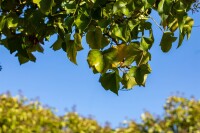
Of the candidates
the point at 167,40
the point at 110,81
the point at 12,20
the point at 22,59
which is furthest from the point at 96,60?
the point at 22,59

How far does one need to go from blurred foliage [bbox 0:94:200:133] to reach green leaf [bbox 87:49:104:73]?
12.5 m

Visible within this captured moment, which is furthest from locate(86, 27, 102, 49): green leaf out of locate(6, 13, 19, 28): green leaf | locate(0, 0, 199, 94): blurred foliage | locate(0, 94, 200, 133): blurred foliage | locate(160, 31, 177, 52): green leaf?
locate(0, 94, 200, 133): blurred foliage

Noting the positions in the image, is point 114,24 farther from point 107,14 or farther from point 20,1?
point 20,1

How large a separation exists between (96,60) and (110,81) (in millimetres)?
247

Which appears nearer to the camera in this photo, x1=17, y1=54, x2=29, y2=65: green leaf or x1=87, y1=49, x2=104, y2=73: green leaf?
x1=87, y1=49, x2=104, y2=73: green leaf

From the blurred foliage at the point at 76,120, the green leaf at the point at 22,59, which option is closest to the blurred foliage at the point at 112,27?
the green leaf at the point at 22,59

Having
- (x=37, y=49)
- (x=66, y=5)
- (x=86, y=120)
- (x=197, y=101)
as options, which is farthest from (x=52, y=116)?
(x=66, y=5)

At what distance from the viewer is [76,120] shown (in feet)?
58.5

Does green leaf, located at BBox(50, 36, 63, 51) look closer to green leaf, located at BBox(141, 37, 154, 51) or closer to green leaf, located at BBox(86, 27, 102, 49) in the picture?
green leaf, located at BBox(86, 27, 102, 49)

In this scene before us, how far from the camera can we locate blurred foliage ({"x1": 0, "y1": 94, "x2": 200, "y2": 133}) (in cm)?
1631

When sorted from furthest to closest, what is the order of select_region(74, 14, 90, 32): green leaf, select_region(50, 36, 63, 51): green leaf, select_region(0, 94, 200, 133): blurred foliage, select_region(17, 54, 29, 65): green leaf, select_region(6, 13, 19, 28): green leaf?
select_region(0, 94, 200, 133): blurred foliage → select_region(17, 54, 29, 65): green leaf → select_region(50, 36, 63, 51): green leaf → select_region(6, 13, 19, 28): green leaf → select_region(74, 14, 90, 32): green leaf

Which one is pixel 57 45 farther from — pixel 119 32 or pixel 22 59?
pixel 119 32

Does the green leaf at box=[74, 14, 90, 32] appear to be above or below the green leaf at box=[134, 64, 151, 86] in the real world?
above

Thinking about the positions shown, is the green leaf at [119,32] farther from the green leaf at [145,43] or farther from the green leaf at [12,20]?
the green leaf at [12,20]
